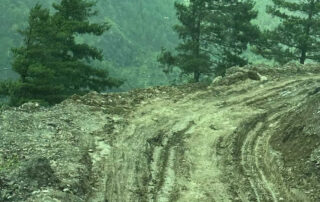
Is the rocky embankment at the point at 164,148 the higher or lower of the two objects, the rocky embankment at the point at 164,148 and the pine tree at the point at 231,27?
the lower

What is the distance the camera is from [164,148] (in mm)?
12742

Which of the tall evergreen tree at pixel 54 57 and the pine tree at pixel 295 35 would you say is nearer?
the tall evergreen tree at pixel 54 57

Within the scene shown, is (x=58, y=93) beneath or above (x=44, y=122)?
beneath

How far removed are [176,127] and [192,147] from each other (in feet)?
4.95

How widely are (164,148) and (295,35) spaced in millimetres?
20822

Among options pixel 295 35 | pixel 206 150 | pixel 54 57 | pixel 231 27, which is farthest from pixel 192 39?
pixel 206 150

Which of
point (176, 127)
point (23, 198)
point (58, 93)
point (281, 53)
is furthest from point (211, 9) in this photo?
point (23, 198)

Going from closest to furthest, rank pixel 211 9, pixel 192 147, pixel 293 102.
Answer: pixel 192 147, pixel 293 102, pixel 211 9

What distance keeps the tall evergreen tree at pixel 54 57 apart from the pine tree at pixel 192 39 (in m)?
5.12

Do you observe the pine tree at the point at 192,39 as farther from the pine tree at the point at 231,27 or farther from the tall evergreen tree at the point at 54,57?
the tall evergreen tree at the point at 54,57

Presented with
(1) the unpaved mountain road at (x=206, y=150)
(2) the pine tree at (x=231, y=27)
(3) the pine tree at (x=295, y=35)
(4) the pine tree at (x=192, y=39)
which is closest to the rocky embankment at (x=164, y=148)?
(1) the unpaved mountain road at (x=206, y=150)

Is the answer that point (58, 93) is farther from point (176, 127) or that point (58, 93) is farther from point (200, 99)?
point (176, 127)

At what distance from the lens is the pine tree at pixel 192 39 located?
30.9 metres

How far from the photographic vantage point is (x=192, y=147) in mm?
12945
